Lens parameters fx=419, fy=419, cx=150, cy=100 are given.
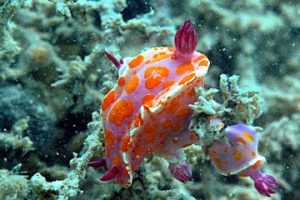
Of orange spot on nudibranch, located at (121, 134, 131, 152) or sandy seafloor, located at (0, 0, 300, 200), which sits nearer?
orange spot on nudibranch, located at (121, 134, 131, 152)

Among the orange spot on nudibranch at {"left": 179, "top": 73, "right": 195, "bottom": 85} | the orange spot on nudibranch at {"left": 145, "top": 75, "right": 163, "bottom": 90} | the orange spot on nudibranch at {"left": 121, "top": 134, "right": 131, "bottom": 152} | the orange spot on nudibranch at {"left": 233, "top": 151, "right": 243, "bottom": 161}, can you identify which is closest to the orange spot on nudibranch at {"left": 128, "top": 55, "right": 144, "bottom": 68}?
the orange spot on nudibranch at {"left": 145, "top": 75, "right": 163, "bottom": 90}

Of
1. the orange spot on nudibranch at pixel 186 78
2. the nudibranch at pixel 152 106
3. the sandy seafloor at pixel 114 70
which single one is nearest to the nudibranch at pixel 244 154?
the nudibranch at pixel 152 106

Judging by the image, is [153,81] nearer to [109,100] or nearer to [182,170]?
[109,100]

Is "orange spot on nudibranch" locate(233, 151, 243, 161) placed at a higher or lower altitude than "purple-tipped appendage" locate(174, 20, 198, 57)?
lower

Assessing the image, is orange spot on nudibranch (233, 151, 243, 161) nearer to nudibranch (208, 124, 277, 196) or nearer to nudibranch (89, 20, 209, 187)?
nudibranch (208, 124, 277, 196)

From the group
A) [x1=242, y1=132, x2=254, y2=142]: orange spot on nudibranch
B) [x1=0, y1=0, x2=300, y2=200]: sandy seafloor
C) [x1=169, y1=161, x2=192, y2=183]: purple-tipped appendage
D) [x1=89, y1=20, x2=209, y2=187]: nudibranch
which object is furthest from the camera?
[x1=0, y1=0, x2=300, y2=200]: sandy seafloor

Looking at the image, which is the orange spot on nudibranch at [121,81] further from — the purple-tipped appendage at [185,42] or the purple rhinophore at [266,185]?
the purple rhinophore at [266,185]
